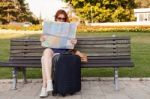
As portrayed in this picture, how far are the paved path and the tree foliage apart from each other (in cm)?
6118

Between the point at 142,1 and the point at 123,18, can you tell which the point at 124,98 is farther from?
the point at 142,1

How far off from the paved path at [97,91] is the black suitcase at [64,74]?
0.46 feet

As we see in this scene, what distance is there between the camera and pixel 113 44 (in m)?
9.10

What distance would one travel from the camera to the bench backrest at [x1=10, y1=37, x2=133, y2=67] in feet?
29.5

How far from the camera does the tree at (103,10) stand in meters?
67.9

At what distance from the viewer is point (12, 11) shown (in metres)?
71.7

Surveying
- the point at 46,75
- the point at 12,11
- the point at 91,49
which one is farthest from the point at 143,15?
the point at 46,75

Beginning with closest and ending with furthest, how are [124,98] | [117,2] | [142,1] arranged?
[124,98], [117,2], [142,1]

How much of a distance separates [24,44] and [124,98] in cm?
263

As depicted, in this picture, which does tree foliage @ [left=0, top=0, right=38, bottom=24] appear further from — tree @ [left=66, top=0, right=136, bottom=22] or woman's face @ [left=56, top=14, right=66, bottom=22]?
woman's face @ [left=56, top=14, right=66, bottom=22]

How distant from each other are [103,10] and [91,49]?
58990mm

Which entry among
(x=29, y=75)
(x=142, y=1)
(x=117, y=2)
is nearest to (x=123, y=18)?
(x=117, y=2)

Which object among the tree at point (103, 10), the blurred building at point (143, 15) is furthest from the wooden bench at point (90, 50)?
the blurred building at point (143, 15)

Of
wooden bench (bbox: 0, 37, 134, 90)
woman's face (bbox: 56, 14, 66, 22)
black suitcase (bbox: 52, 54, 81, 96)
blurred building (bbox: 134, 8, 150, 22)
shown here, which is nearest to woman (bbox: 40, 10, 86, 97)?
woman's face (bbox: 56, 14, 66, 22)
